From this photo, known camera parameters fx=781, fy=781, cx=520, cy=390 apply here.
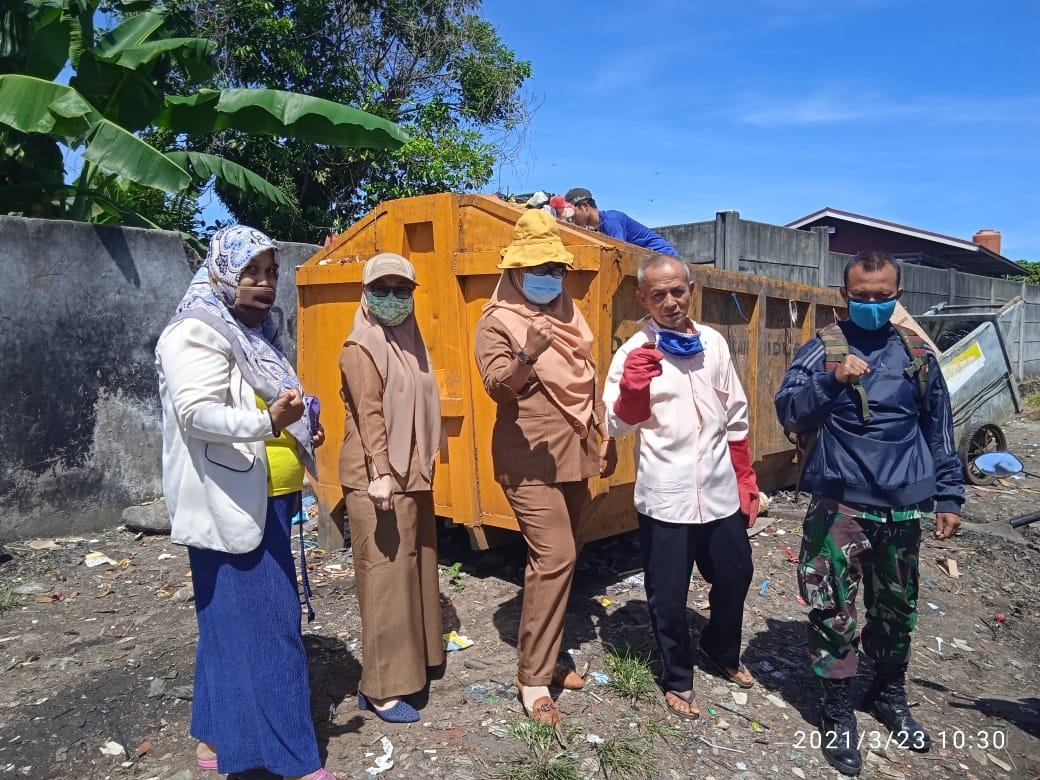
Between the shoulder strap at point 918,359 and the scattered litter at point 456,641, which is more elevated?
the shoulder strap at point 918,359

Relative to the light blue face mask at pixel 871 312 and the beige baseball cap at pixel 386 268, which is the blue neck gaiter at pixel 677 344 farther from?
the beige baseball cap at pixel 386 268

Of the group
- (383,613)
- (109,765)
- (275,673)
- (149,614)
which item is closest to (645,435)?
(383,613)

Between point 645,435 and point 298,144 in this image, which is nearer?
point 645,435

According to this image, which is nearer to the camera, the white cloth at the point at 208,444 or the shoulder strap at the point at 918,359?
the white cloth at the point at 208,444

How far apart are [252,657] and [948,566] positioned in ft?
14.1

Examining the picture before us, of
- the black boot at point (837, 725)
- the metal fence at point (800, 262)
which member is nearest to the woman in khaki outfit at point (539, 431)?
the black boot at point (837, 725)

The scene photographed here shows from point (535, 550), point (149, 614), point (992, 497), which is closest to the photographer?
point (535, 550)

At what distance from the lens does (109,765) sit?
8.80 ft

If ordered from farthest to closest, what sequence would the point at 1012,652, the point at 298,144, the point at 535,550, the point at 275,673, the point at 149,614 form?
the point at 298,144
the point at 149,614
the point at 1012,652
the point at 535,550
the point at 275,673

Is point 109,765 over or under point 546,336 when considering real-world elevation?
under

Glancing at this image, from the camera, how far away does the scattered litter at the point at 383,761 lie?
8.43 feet

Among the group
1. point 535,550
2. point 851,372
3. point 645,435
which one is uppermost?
point 851,372

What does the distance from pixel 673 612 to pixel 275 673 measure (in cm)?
141

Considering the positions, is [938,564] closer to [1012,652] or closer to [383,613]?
[1012,652]
